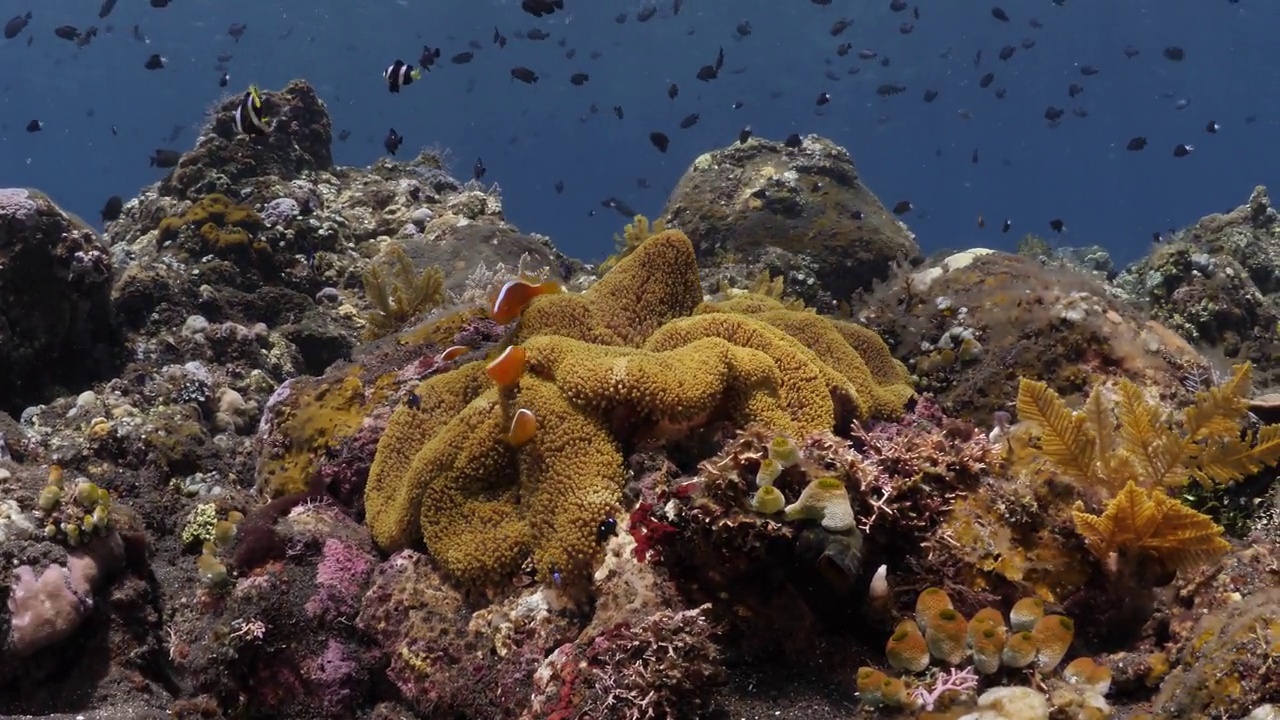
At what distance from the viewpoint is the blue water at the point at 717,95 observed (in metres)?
63.4

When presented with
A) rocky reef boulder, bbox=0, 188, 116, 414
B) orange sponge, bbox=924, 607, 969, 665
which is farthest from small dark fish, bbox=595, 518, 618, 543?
rocky reef boulder, bbox=0, 188, 116, 414

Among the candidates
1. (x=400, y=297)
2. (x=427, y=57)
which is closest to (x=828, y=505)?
(x=400, y=297)

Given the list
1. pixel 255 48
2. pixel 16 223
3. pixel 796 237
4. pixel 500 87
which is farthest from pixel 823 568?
pixel 500 87

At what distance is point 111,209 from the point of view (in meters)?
12.6

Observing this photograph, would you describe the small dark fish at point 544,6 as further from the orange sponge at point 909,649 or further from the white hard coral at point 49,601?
the orange sponge at point 909,649

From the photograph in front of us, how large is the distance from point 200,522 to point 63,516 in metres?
0.92

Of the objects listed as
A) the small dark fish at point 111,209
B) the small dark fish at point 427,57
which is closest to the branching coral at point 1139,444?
the small dark fish at point 427,57

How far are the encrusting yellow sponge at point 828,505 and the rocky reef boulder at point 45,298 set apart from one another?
832 centimetres

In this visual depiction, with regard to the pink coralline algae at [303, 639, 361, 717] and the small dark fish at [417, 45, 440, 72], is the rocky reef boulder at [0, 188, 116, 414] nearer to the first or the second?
the small dark fish at [417, 45, 440, 72]

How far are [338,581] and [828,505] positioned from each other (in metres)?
2.84

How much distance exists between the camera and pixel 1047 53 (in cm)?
7631

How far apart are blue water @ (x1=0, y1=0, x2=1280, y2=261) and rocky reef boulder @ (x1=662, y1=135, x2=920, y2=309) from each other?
1576cm

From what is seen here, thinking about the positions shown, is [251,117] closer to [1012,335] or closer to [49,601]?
[49,601]

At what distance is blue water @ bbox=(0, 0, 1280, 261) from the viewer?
63.4 metres
